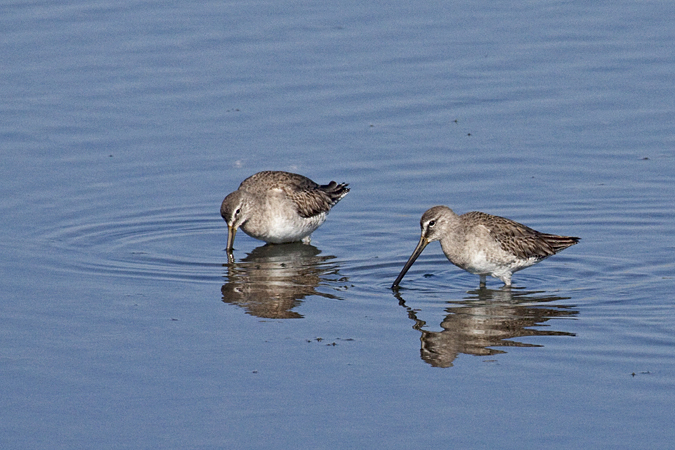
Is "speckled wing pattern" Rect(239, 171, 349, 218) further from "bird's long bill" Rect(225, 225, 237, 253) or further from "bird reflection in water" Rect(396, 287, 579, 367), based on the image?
"bird reflection in water" Rect(396, 287, 579, 367)

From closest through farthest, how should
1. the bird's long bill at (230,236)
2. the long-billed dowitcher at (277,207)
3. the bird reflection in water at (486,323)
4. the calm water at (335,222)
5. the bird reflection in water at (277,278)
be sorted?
the calm water at (335,222) → the bird reflection in water at (486,323) → the bird reflection in water at (277,278) → the bird's long bill at (230,236) → the long-billed dowitcher at (277,207)

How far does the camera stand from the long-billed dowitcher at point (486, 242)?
11039 millimetres

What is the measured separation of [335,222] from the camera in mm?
13539

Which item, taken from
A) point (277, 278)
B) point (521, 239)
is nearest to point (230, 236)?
point (277, 278)

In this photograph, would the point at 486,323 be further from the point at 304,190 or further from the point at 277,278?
the point at 304,190

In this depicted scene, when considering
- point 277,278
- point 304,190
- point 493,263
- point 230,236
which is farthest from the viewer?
point 304,190

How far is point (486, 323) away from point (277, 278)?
250 cm

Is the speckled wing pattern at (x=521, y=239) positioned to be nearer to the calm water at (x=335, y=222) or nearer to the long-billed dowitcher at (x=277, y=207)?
the calm water at (x=335, y=222)

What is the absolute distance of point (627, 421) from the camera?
7.48 m

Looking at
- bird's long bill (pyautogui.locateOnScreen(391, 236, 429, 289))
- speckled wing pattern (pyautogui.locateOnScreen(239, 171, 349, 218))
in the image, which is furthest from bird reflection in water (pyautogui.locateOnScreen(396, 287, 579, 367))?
speckled wing pattern (pyautogui.locateOnScreen(239, 171, 349, 218))

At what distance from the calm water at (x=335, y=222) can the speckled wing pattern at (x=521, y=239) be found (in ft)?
1.09

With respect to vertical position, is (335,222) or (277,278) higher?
(335,222)

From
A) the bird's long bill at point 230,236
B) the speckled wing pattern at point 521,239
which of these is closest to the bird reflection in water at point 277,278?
the bird's long bill at point 230,236

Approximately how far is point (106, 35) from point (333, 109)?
14.9ft
